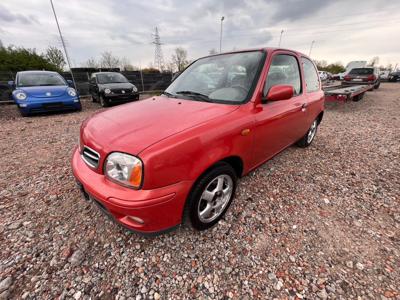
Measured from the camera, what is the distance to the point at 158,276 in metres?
1.57

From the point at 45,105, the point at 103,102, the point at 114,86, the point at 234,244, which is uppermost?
the point at 114,86

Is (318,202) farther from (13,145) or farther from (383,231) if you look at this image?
(13,145)

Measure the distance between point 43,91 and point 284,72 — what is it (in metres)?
7.11

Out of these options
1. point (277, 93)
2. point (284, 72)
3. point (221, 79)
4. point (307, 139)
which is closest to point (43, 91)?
point (221, 79)

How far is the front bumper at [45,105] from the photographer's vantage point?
600 cm

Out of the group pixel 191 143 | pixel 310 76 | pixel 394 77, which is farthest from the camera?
pixel 394 77

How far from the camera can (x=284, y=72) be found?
8.50ft

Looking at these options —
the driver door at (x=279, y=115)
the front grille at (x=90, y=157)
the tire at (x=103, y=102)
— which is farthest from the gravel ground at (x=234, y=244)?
the tire at (x=103, y=102)

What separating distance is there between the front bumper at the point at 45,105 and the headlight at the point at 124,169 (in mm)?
6469

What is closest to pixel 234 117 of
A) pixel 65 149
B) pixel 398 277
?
pixel 398 277

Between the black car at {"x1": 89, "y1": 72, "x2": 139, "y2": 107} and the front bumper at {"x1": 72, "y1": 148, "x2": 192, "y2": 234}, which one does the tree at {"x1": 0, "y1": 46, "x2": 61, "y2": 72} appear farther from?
the front bumper at {"x1": 72, "y1": 148, "x2": 192, "y2": 234}

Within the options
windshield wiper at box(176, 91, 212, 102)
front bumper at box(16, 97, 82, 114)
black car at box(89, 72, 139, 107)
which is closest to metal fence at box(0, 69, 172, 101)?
black car at box(89, 72, 139, 107)

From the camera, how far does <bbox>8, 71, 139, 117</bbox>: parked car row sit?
6.00 meters

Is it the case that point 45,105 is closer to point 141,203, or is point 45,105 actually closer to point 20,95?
point 20,95
